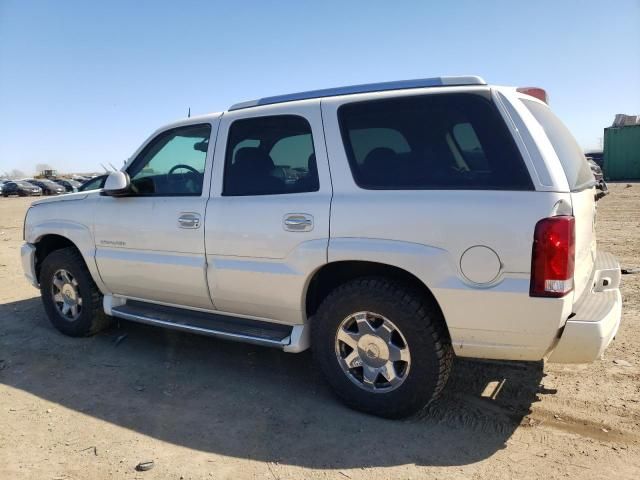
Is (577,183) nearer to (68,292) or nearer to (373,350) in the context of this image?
(373,350)

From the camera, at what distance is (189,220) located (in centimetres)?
377

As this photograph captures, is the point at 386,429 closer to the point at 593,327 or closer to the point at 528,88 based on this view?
the point at 593,327

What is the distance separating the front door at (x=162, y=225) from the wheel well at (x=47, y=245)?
2.80ft

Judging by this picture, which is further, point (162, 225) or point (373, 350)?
point (162, 225)

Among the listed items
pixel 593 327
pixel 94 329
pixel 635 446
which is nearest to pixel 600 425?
pixel 635 446

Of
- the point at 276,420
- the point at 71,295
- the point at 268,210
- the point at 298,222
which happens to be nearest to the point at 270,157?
the point at 268,210

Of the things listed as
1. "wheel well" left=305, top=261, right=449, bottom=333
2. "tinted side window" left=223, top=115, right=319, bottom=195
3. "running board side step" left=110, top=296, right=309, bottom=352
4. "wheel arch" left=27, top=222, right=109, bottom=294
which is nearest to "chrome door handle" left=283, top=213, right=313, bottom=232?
"tinted side window" left=223, top=115, right=319, bottom=195

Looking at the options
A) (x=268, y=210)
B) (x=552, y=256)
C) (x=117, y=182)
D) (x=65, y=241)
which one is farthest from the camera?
(x=65, y=241)

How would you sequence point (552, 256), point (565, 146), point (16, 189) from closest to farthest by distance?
point (552, 256), point (565, 146), point (16, 189)

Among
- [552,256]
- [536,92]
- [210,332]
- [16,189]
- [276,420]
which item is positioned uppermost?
[536,92]

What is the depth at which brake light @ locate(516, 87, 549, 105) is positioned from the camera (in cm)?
321

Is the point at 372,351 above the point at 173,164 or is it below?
below

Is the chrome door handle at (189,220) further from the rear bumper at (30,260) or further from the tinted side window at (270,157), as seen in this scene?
the rear bumper at (30,260)

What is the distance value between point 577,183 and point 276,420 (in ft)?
7.65
